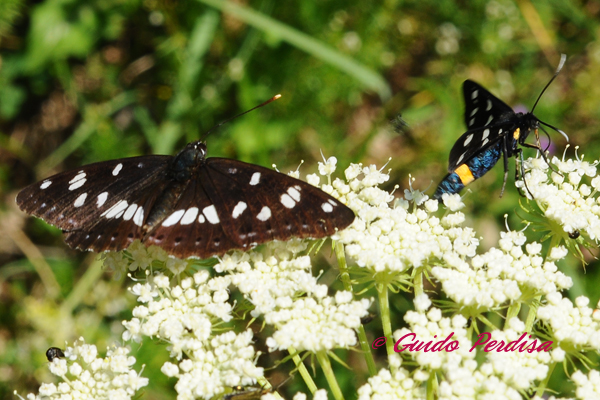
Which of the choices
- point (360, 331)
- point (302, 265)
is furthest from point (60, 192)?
point (360, 331)

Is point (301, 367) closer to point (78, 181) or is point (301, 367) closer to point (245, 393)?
point (245, 393)

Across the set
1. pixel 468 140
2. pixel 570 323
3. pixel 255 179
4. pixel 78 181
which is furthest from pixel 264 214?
pixel 570 323

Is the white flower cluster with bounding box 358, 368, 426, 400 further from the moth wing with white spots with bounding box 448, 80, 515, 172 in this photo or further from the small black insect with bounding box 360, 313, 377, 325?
the moth wing with white spots with bounding box 448, 80, 515, 172

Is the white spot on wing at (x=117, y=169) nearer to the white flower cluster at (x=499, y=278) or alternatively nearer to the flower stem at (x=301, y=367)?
the flower stem at (x=301, y=367)

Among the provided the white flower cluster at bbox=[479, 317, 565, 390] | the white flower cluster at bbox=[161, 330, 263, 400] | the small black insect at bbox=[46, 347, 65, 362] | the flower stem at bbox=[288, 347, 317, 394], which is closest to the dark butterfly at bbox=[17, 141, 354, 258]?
the white flower cluster at bbox=[161, 330, 263, 400]

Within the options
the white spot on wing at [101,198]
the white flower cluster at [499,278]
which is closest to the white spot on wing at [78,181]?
the white spot on wing at [101,198]

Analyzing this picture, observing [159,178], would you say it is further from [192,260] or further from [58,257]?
Result: [58,257]
